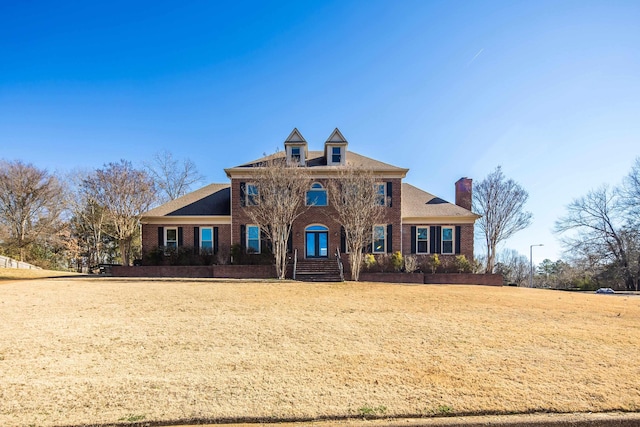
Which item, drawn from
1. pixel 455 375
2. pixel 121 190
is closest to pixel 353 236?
pixel 455 375

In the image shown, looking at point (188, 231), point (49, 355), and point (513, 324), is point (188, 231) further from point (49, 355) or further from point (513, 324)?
point (513, 324)

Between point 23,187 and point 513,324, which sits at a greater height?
point 23,187

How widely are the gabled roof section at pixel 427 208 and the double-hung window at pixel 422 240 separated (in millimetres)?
809

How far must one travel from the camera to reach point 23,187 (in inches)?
1163

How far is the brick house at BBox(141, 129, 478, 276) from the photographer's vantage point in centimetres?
2248

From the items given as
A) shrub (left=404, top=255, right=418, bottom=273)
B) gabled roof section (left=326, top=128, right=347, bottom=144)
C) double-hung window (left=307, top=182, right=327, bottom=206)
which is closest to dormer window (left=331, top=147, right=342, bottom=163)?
gabled roof section (left=326, top=128, right=347, bottom=144)

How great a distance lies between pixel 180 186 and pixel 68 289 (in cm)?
2887

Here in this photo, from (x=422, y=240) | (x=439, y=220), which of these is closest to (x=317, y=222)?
(x=422, y=240)

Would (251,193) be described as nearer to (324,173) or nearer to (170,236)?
(324,173)

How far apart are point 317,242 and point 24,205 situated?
27.0 m

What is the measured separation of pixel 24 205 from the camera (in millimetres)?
29844

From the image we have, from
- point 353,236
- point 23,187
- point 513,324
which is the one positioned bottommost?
point 513,324

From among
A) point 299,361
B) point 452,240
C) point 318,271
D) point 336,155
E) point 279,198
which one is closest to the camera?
point 299,361

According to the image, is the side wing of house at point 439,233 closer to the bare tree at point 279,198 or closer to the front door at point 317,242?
the front door at point 317,242
